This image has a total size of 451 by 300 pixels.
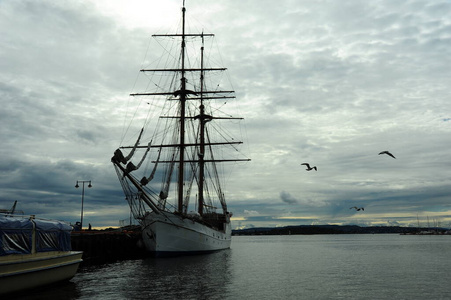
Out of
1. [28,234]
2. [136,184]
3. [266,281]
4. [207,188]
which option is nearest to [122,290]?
[28,234]

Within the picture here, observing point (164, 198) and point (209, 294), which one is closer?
point (209, 294)

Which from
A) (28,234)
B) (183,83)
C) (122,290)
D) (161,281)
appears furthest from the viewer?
(183,83)

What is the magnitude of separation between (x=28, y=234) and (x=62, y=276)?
394cm

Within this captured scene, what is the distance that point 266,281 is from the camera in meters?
27.7

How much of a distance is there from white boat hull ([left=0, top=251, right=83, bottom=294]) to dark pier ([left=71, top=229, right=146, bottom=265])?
16.7m

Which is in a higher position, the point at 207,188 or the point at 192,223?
the point at 207,188

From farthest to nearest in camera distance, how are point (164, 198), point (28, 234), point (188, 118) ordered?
point (188, 118) < point (164, 198) < point (28, 234)

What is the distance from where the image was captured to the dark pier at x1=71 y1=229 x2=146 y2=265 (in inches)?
1577

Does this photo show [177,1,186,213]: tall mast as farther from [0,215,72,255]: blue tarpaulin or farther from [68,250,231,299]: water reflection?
→ [0,215,72,255]: blue tarpaulin

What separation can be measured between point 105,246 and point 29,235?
81.6ft

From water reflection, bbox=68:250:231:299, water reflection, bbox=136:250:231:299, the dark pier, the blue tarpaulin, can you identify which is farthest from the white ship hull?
the blue tarpaulin

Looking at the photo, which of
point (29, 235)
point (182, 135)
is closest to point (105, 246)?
point (182, 135)

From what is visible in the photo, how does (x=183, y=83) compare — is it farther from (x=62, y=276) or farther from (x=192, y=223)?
(x=62, y=276)

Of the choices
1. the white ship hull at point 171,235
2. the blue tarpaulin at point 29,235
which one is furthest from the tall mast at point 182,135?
the blue tarpaulin at point 29,235
